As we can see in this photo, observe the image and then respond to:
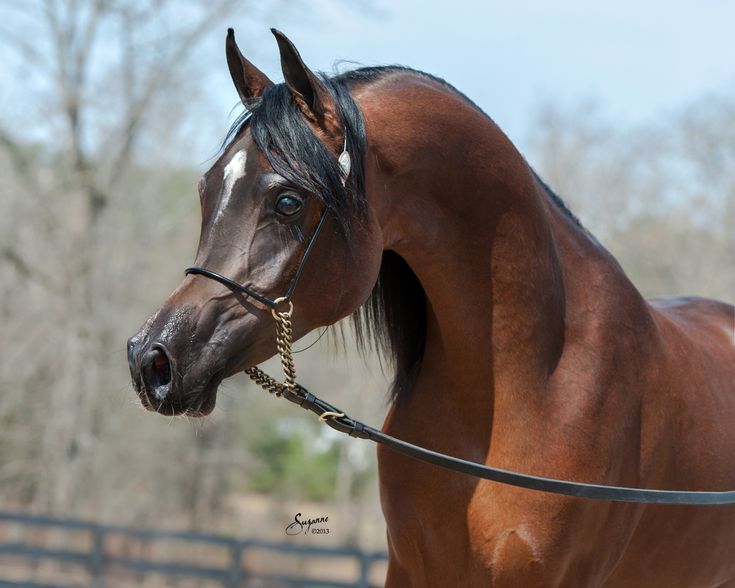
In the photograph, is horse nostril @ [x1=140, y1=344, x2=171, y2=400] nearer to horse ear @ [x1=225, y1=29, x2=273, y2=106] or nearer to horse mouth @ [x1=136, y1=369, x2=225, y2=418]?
horse mouth @ [x1=136, y1=369, x2=225, y2=418]

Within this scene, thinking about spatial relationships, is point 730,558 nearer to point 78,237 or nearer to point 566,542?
→ point 566,542

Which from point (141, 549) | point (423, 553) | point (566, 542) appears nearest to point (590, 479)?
point (566, 542)

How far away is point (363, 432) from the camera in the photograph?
2.74 metres

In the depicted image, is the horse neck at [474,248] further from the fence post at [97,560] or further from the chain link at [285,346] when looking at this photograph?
the fence post at [97,560]

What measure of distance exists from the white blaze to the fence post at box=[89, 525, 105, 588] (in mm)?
9517

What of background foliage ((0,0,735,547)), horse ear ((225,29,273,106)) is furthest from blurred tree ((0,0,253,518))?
horse ear ((225,29,273,106))

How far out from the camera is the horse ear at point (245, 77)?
9.32 ft

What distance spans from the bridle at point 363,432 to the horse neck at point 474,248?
26 centimetres

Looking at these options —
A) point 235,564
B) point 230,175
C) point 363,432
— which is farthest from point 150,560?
point 230,175

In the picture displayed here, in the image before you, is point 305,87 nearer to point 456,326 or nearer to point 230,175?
point 230,175

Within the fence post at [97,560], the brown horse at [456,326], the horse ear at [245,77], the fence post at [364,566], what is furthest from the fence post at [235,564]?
the horse ear at [245,77]

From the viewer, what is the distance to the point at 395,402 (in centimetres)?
314

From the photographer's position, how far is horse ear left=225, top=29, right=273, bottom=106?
2840mm

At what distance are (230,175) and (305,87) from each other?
0.35 m
